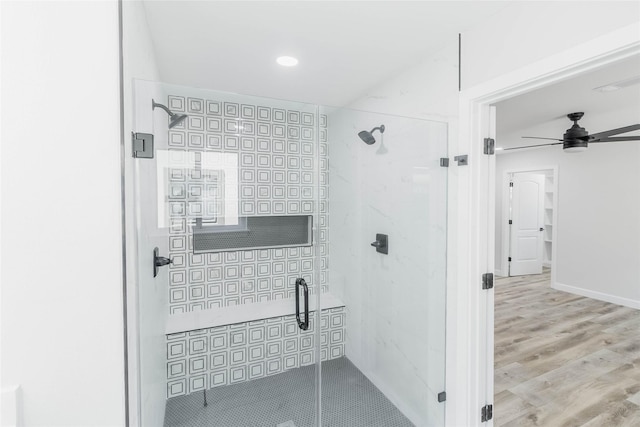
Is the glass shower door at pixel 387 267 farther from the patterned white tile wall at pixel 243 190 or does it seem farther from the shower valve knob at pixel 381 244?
the patterned white tile wall at pixel 243 190

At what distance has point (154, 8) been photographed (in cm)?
156

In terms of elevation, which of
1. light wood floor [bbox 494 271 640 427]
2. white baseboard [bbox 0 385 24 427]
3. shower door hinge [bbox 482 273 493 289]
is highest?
shower door hinge [bbox 482 273 493 289]

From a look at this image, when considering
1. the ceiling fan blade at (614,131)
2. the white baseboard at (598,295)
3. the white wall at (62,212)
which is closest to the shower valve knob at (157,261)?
the white wall at (62,212)

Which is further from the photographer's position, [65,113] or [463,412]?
[463,412]

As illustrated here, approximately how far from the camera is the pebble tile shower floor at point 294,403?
168 cm

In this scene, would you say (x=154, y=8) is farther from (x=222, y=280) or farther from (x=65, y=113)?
(x=222, y=280)

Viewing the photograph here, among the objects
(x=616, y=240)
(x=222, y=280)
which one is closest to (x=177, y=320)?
(x=222, y=280)

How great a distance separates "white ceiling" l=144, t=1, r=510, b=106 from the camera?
157cm

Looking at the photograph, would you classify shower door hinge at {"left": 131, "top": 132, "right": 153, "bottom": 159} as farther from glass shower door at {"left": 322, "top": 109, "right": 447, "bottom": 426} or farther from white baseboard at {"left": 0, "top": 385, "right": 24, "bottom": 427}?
glass shower door at {"left": 322, "top": 109, "right": 447, "bottom": 426}

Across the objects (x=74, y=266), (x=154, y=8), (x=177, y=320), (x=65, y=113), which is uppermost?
(x=154, y=8)

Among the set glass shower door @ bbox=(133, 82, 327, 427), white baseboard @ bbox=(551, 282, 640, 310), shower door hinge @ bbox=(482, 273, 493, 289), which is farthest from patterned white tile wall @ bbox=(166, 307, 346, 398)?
white baseboard @ bbox=(551, 282, 640, 310)

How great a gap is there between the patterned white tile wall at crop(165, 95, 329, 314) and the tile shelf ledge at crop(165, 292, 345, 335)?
0.03 metres

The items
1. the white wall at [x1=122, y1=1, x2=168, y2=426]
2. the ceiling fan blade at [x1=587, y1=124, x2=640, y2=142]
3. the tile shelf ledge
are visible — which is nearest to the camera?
the white wall at [x1=122, y1=1, x2=168, y2=426]

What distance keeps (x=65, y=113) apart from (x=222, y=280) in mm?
978
